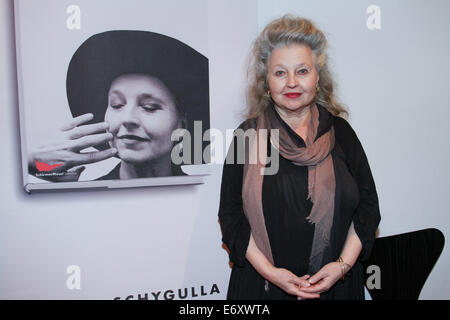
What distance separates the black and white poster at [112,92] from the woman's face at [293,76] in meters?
0.37

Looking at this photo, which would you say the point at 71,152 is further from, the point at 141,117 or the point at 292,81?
the point at 292,81

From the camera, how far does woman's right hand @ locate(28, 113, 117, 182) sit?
1.38 metres

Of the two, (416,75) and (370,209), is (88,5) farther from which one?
(416,75)

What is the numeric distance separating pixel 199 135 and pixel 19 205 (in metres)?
0.77

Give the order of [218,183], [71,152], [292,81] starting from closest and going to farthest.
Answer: [292,81], [71,152], [218,183]

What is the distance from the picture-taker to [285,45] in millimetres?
1299

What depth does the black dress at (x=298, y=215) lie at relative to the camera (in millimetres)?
1300

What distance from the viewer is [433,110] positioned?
1.81 meters

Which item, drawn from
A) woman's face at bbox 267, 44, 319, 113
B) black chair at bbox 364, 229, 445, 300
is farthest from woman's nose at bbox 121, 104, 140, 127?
black chair at bbox 364, 229, 445, 300

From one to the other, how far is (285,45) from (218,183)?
0.66 meters

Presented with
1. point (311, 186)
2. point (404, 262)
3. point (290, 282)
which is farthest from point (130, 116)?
point (404, 262)

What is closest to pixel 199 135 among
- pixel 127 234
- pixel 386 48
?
pixel 127 234

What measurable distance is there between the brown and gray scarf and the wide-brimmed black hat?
375mm

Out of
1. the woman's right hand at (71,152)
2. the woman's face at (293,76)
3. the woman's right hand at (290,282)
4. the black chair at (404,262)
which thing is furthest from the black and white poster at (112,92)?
the black chair at (404,262)
